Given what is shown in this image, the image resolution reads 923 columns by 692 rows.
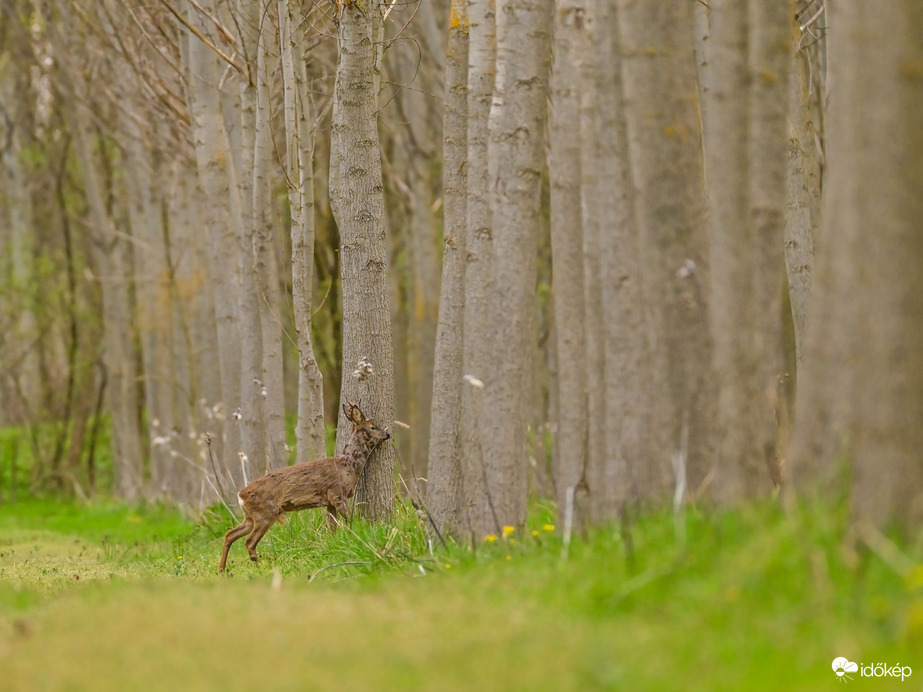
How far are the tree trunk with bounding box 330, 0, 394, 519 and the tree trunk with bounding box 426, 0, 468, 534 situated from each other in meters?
0.67

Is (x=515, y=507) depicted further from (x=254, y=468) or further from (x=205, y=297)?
(x=205, y=297)

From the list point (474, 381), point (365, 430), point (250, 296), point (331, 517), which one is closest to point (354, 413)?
point (365, 430)

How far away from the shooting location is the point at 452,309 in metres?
10.3

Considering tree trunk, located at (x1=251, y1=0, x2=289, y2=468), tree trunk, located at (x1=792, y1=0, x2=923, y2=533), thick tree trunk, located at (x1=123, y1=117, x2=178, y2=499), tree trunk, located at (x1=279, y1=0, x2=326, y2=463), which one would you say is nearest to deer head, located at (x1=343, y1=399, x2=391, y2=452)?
tree trunk, located at (x1=279, y1=0, x2=326, y2=463)

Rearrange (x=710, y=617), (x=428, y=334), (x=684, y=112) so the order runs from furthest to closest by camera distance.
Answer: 1. (x=428, y=334)
2. (x=684, y=112)
3. (x=710, y=617)

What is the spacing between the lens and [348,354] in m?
11.0

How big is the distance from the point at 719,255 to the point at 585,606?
6.63 feet

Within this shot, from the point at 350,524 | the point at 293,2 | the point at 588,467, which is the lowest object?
the point at 350,524

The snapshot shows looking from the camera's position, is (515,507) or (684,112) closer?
(684,112)

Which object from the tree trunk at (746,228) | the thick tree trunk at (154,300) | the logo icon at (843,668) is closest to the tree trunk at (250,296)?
the tree trunk at (746,228)

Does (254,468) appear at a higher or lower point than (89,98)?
lower

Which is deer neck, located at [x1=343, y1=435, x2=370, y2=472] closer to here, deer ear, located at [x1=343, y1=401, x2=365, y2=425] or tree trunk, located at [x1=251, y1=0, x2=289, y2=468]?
deer ear, located at [x1=343, y1=401, x2=365, y2=425]

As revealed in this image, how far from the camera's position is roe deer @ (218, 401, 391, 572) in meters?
10.8

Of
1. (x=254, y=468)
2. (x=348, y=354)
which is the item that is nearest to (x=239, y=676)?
(x=348, y=354)
